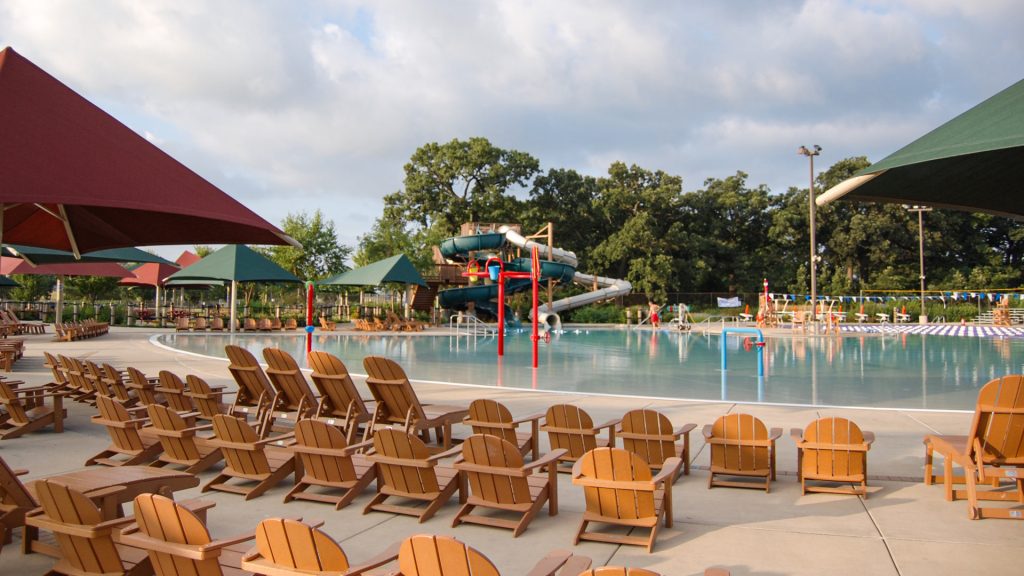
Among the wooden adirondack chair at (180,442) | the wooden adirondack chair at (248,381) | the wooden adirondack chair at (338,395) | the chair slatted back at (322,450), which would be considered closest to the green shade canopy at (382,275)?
the wooden adirondack chair at (248,381)

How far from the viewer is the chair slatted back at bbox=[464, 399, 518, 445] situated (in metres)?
6.21

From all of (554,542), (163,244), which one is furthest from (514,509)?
(163,244)

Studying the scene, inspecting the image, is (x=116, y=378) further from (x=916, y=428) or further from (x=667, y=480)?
(x=916, y=428)

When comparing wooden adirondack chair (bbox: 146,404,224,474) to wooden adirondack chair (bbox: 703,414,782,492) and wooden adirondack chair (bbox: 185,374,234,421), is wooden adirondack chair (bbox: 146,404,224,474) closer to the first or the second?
wooden adirondack chair (bbox: 185,374,234,421)

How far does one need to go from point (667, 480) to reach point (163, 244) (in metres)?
5.50

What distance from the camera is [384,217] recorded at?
5400cm

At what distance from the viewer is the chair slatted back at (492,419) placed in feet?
20.4

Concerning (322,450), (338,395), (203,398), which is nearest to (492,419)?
(322,450)

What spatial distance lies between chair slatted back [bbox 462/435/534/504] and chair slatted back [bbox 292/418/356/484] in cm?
101

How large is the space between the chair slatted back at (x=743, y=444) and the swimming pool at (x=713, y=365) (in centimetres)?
545

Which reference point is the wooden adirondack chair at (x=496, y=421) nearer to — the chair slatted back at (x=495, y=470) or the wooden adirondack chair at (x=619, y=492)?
the chair slatted back at (x=495, y=470)

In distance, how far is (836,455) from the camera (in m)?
5.61

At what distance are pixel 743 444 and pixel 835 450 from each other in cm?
68

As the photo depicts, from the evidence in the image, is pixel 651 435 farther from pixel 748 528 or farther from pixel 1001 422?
pixel 1001 422
